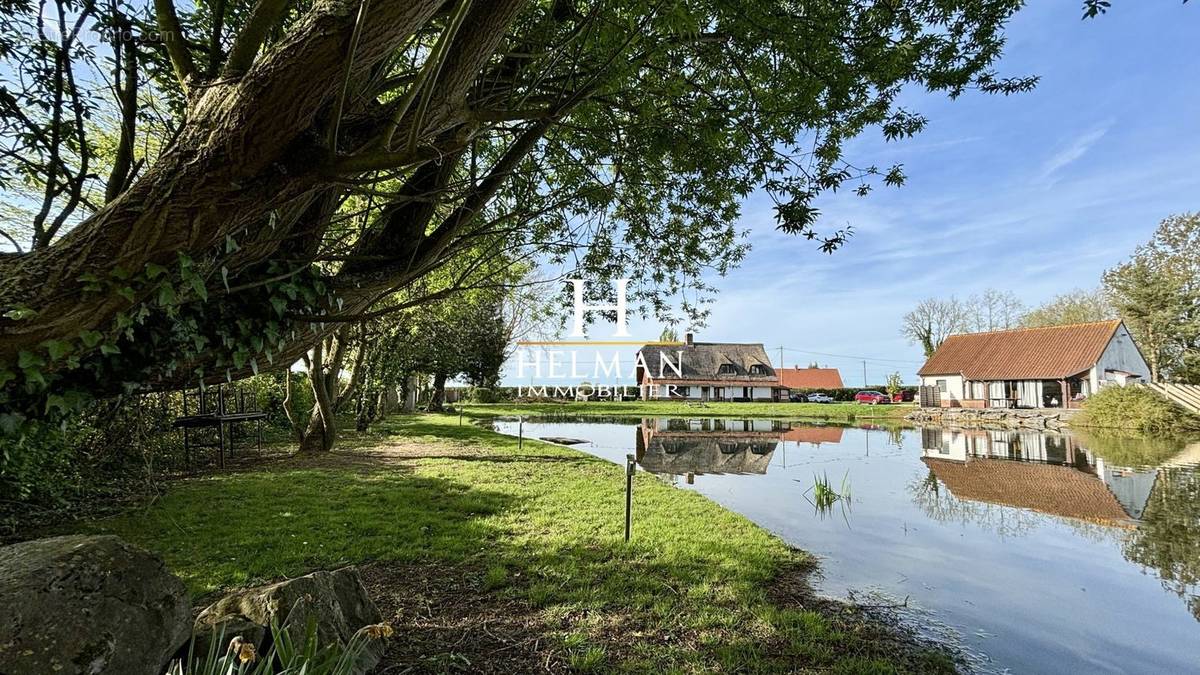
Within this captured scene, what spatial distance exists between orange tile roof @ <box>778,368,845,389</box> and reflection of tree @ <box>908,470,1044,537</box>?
2088 inches

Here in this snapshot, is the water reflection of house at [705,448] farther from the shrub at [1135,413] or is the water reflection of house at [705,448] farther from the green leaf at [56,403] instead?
the shrub at [1135,413]

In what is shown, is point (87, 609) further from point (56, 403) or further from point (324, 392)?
point (324, 392)

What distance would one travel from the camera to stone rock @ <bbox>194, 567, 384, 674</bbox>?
2648mm

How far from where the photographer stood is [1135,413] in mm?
21688

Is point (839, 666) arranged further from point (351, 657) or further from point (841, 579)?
point (351, 657)

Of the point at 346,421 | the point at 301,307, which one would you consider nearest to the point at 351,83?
the point at 301,307

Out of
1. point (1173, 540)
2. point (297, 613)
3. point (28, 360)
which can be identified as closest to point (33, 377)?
point (28, 360)

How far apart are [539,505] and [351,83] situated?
6.07 meters

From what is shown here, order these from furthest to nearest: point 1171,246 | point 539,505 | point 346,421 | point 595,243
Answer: point 1171,246 < point 346,421 < point 539,505 < point 595,243

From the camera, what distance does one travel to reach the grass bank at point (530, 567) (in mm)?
3480

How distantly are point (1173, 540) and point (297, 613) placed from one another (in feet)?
33.3

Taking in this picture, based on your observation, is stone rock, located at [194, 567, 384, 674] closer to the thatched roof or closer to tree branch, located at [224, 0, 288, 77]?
tree branch, located at [224, 0, 288, 77]

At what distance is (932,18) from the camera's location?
3855 millimetres

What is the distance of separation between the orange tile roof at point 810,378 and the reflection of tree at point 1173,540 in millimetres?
52584
